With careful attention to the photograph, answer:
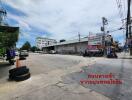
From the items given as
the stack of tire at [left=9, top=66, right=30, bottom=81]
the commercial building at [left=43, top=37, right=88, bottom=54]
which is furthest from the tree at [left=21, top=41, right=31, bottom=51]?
the stack of tire at [left=9, top=66, right=30, bottom=81]

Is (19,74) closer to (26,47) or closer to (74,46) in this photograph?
(74,46)

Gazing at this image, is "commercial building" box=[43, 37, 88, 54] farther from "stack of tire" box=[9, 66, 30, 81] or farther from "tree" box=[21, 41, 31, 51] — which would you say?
"tree" box=[21, 41, 31, 51]

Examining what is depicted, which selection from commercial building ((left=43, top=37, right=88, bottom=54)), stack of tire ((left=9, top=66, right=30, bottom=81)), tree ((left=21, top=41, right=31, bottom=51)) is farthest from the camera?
tree ((left=21, top=41, right=31, bottom=51))

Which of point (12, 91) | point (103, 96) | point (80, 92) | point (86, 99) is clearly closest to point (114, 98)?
point (103, 96)

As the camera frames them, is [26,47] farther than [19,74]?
Yes

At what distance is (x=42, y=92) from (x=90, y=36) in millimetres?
46323

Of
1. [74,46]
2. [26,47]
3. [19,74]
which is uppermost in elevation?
[26,47]

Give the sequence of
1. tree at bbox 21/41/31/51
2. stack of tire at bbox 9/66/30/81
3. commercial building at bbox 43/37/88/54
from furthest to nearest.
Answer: tree at bbox 21/41/31/51
commercial building at bbox 43/37/88/54
stack of tire at bbox 9/66/30/81

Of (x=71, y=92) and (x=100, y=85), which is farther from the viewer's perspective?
(x=100, y=85)

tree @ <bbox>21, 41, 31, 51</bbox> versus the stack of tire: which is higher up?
tree @ <bbox>21, 41, 31, 51</bbox>

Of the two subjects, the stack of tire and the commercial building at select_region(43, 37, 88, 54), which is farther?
the commercial building at select_region(43, 37, 88, 54)

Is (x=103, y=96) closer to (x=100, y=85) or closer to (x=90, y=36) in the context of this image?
(x=100, y=85)

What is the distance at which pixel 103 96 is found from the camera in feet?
22.1

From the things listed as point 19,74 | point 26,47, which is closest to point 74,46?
point 19,74
